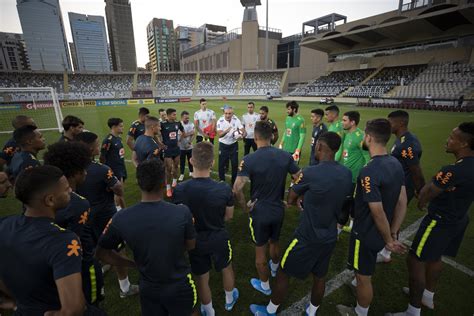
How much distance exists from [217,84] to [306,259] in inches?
2781

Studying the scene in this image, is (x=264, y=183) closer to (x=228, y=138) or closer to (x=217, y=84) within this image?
(x=228, y=138)

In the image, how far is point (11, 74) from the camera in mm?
52156

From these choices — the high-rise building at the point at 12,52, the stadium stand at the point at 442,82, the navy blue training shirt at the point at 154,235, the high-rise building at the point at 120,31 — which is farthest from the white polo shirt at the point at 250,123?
the high-rise building at the point at 12,52

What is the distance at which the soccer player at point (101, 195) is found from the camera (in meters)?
3.60

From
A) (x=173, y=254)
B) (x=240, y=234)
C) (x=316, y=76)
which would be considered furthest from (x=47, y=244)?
(x=316, y=76)

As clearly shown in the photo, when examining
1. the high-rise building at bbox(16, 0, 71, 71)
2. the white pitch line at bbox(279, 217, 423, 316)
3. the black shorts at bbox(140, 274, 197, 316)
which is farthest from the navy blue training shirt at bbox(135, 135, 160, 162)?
the high-rise building at bbox(16, 0, 71, 71)

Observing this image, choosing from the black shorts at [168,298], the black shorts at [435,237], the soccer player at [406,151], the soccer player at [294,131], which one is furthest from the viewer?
the soccer player at [294,131]

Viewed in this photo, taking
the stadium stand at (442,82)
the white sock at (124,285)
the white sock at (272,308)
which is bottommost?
the white sock at (124,285)

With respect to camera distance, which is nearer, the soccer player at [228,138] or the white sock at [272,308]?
the white sock at [272,308]

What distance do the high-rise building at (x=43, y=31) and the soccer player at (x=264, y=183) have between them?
8080 inches

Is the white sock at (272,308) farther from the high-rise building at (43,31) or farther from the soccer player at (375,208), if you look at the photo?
the high-rise building at (43,31)

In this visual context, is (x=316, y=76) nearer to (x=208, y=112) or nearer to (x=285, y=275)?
(x=208, y=112)

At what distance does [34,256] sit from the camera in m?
1.59

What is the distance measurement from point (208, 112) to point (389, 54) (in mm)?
50694
